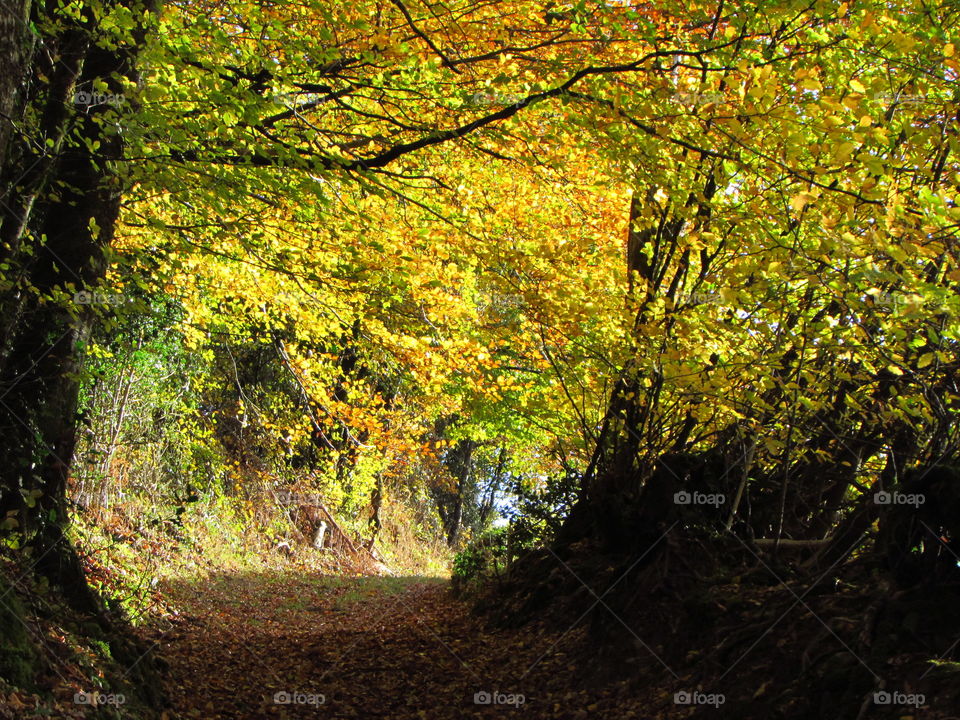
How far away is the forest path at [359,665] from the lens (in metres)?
7.13

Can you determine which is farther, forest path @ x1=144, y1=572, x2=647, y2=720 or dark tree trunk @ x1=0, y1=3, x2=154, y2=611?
forest path @ x1=144, y1=572, x2=647, y2=720

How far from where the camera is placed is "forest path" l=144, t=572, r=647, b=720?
281 inches

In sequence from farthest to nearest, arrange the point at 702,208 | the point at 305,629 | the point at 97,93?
the point at 305,629 → the point at 702,208 → the point at 97,93

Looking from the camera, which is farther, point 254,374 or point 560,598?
point 254,374

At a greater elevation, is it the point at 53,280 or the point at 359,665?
the point at 53,280

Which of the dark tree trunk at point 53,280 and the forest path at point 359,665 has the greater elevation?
the dark tree trunk at point 53,280

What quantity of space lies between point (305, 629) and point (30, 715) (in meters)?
7.12

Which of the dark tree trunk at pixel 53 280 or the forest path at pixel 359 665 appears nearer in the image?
the dark tree trunk at pixel 53 280

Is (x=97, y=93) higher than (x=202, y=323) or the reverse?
the reverse

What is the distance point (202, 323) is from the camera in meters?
14.9

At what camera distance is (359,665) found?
29.5 feet

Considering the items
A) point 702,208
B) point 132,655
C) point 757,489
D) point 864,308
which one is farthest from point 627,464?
point 132,655

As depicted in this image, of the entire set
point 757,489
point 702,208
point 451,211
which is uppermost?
point 451,211

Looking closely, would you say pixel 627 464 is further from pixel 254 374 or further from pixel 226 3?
pixel 254 374
